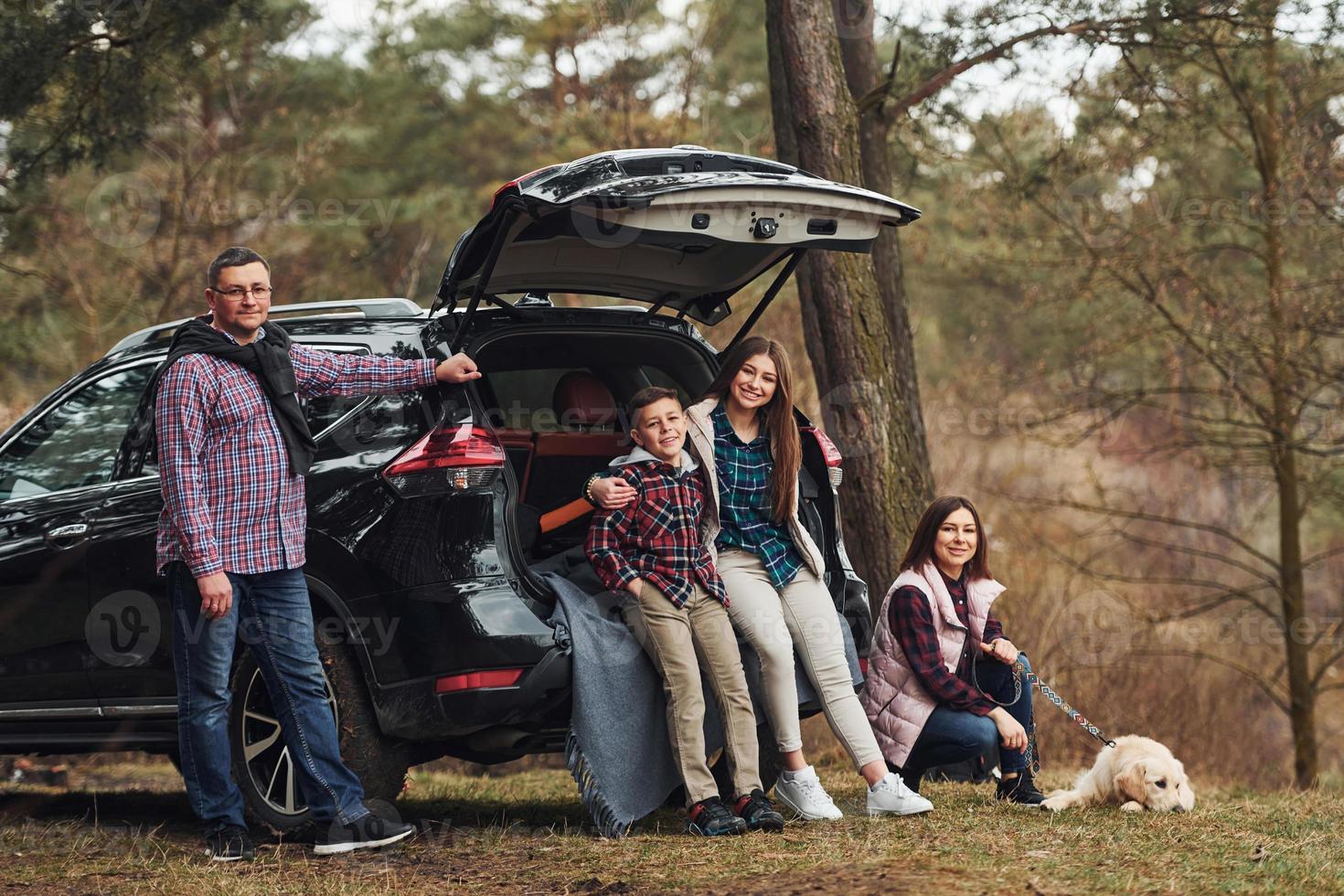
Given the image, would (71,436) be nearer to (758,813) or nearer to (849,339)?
(758,813)

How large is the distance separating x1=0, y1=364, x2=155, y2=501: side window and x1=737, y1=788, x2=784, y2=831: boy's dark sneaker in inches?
112

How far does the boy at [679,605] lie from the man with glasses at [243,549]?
2.35 ft

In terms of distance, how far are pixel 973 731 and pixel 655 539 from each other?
145 cm

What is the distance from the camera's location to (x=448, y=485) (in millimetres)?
4516

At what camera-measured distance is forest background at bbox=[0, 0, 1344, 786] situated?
9.17m

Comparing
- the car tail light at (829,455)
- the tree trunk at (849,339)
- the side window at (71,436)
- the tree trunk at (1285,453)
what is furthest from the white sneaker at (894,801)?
the tree trunk at (1285,453)

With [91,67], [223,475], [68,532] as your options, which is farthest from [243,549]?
[91,67]

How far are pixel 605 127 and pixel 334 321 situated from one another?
366 inches

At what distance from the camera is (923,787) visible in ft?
20.2

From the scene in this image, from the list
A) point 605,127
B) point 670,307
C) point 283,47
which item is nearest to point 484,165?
point 283,47

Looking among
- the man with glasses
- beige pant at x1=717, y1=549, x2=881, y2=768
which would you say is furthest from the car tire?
beige pant at x1=717, y1=549, x2=881, y2=768

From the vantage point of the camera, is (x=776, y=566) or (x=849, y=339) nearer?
(x=776, y=566)

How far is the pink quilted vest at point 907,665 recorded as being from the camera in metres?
5.29

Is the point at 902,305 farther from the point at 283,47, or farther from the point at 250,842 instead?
the point at 283,47
